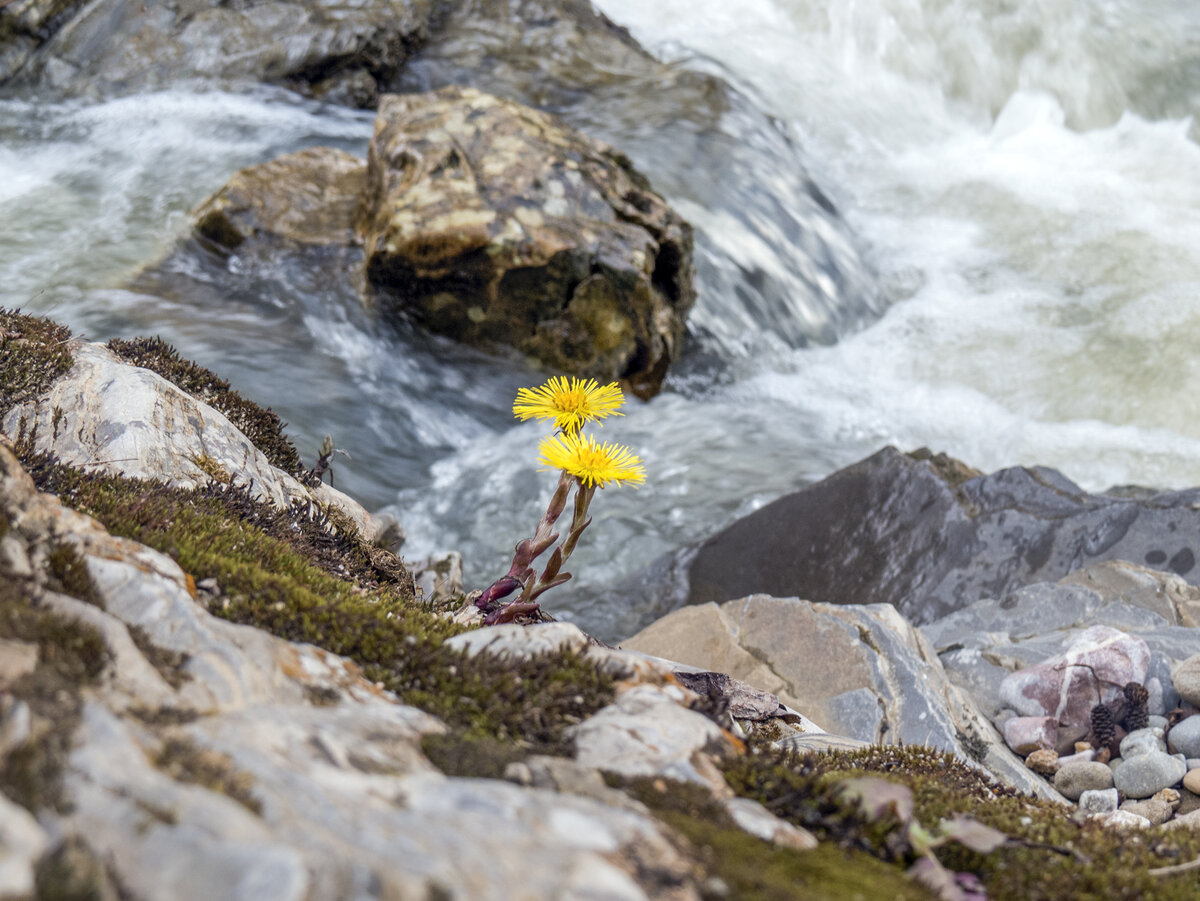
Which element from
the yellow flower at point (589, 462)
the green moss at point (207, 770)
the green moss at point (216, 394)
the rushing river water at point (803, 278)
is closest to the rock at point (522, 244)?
the rushing river water at point (803, 278)

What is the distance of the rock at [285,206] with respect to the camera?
32.5 feet

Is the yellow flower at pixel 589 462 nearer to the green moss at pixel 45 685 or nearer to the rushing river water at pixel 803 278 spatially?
the green moss at pixel 45 685

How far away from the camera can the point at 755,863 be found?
1899 millimetres

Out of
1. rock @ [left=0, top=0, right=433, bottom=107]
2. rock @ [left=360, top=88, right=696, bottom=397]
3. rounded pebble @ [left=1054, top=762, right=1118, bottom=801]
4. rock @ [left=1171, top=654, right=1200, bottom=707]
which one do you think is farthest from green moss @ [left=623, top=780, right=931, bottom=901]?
rock @ [left=0, top=0, right=433, bottom=107]

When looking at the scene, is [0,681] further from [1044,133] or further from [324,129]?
[1044,133]

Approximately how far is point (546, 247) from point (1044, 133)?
46.3 feet

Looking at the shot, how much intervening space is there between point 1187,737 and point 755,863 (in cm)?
365

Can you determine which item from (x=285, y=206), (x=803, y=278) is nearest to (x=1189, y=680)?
(x=803, y=278)

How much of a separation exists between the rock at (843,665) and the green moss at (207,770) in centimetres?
343

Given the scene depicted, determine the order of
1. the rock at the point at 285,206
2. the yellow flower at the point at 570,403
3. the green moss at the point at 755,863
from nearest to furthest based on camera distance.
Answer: the green moss at the point at 755,863 < the yellow flower at the point at 570,403 < the rock at the point at 285,206

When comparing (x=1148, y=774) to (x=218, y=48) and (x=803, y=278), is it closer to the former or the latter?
(x=803, y=278)

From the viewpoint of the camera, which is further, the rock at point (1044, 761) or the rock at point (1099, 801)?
the rock at point (1044, 761)

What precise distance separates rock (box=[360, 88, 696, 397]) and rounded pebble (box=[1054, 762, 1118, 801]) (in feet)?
19.0

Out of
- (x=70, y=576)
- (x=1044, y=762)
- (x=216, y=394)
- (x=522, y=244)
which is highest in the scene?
(x=70, y=576)
